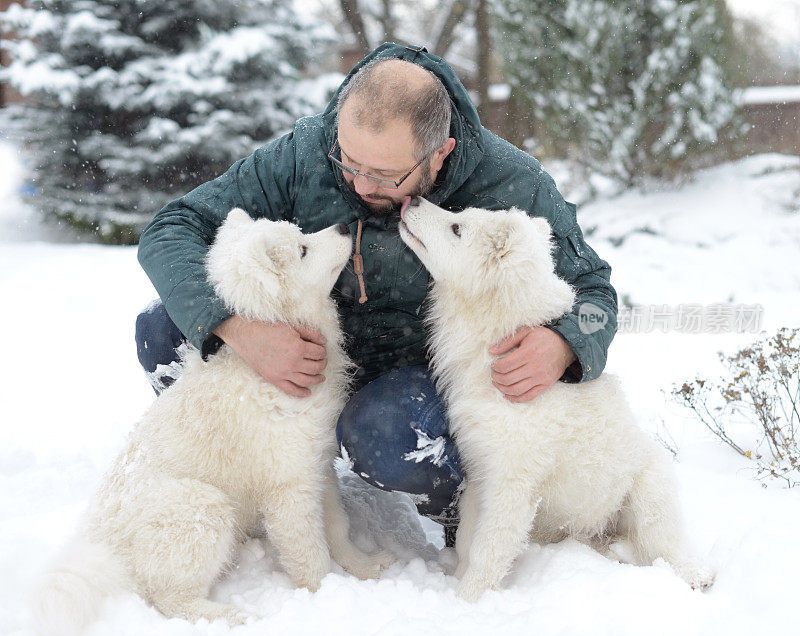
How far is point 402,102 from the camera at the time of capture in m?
2.29

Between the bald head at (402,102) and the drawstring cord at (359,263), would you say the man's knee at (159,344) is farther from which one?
the bald head at (402,102)

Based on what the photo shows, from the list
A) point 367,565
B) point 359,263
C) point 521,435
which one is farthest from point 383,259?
point 367,565

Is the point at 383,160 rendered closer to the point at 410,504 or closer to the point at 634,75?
the point at 410,504

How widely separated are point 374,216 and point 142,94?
6323 millimetres

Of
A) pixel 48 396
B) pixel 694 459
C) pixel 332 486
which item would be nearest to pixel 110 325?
pixel 48 396

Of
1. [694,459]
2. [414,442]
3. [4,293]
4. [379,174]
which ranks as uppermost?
[379,174]

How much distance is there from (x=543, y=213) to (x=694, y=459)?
5.78ft

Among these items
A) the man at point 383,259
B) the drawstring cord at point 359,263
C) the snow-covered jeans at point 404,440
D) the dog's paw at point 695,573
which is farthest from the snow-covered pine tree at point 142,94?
the dog's paw at point 695,573

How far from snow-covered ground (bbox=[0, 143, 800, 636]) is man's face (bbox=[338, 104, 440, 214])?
4.70 feet

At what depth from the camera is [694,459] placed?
3.50 meters

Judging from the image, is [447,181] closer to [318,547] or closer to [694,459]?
[318,547]

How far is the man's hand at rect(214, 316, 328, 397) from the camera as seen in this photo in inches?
92.0

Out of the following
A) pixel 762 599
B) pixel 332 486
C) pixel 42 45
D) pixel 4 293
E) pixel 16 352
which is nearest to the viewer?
pixel 762 599

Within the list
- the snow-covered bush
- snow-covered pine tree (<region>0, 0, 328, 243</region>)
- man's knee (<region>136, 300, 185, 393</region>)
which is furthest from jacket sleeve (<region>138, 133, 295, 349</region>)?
snow-covered pine tree (<region>0, 0, 328, 243</region>)
